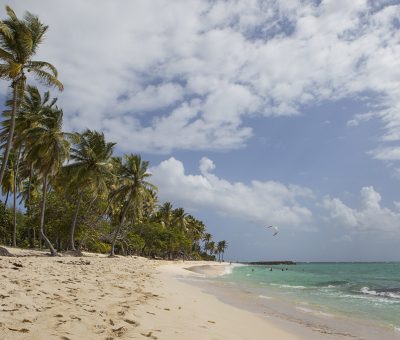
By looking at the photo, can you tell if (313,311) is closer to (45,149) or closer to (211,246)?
(45,149)

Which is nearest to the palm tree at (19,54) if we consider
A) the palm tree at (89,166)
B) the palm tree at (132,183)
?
the palm tree at (89,166)

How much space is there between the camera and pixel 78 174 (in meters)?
32.2

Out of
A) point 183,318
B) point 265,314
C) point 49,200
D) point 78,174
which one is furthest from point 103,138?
point 183,318

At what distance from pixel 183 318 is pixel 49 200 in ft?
119

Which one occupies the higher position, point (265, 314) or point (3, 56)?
point (3, 56)

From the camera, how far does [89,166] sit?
3275 centimetres

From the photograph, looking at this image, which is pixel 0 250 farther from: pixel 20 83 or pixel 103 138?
pixel 103 138

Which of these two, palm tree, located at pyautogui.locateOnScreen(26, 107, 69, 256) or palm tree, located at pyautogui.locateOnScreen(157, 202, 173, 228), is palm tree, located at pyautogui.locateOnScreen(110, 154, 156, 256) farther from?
palm tree, located at pyautogui.locateOnScreen(157, 202, 173, 228)

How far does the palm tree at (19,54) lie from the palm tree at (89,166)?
11.3 metres

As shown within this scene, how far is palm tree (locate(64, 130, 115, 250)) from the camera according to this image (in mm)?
32188

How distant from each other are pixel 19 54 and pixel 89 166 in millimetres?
14215

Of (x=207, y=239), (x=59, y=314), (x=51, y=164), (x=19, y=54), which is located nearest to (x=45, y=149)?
(x=51, y=164)

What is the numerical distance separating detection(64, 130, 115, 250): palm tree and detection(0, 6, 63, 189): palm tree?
37.1 feet

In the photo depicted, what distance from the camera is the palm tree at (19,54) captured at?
19062 mm
